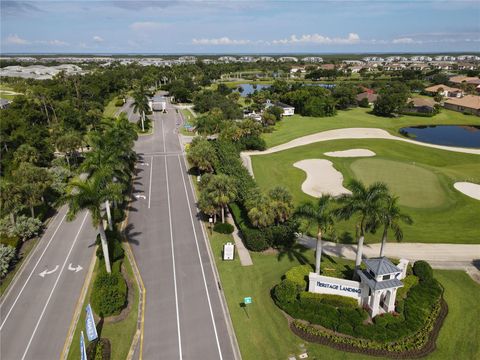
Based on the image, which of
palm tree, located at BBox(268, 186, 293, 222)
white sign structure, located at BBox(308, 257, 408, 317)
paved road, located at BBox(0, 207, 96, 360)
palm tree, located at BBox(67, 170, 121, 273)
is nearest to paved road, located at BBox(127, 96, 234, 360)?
paved road, located at BBox(0, 207, 96, 360)

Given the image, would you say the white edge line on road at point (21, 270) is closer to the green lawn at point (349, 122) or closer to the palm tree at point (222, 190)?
the palm tree at point (222, 190)

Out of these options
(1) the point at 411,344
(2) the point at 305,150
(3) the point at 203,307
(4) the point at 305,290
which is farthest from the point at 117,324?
(2) the point at 305,150

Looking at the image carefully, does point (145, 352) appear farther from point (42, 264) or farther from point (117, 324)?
point (42, 264)

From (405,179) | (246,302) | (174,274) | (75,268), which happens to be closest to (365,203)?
(246,302)

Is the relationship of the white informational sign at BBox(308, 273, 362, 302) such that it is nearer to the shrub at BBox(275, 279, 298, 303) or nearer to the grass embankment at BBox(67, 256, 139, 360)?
the shrub at BBox(275, 279, 298, 303)

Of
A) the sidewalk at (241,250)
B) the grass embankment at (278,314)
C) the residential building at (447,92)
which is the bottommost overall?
the grass embankment at (278,314)

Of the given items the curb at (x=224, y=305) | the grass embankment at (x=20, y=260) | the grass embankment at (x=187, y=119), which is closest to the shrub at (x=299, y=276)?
the curb at (x=224, y=305)

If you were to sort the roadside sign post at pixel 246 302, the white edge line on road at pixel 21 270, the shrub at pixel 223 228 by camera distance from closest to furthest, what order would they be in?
1. the roadside sign post at pixel 246 302
2. the white edge line on road at pixel 21 270
3. the shrub at pixel 223 228
